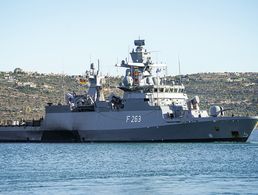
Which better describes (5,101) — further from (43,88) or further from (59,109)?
(59,109)

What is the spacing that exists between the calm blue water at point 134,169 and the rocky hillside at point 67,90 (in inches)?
2256

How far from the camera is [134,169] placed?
4122 centimetres

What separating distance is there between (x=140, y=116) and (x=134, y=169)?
1995cm

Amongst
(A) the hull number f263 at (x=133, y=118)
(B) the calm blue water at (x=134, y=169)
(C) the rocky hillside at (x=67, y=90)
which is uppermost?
(C) the rocky hillside at (x=67, y=90)

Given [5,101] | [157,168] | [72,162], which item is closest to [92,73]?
[72,162]

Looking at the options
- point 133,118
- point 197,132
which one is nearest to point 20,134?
point 133,118

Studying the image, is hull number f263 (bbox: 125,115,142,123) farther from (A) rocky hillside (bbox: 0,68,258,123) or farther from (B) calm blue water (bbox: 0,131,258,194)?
(A) rocky hillside (bbox: 0,68,258,123)

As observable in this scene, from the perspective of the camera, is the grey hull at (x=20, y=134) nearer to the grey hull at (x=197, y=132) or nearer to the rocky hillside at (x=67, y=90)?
the grey hull at (x=197, y=132)

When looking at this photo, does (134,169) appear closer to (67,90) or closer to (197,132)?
(197,132)

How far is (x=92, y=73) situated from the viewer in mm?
67875

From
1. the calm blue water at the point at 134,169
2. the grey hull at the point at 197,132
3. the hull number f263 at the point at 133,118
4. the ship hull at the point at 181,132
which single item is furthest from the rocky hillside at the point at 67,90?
the calm blue water at the point at 134,169

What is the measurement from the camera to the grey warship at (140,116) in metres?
59.2

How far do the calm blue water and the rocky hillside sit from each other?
57.3 metres

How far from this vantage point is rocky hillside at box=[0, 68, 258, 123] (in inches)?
4729
